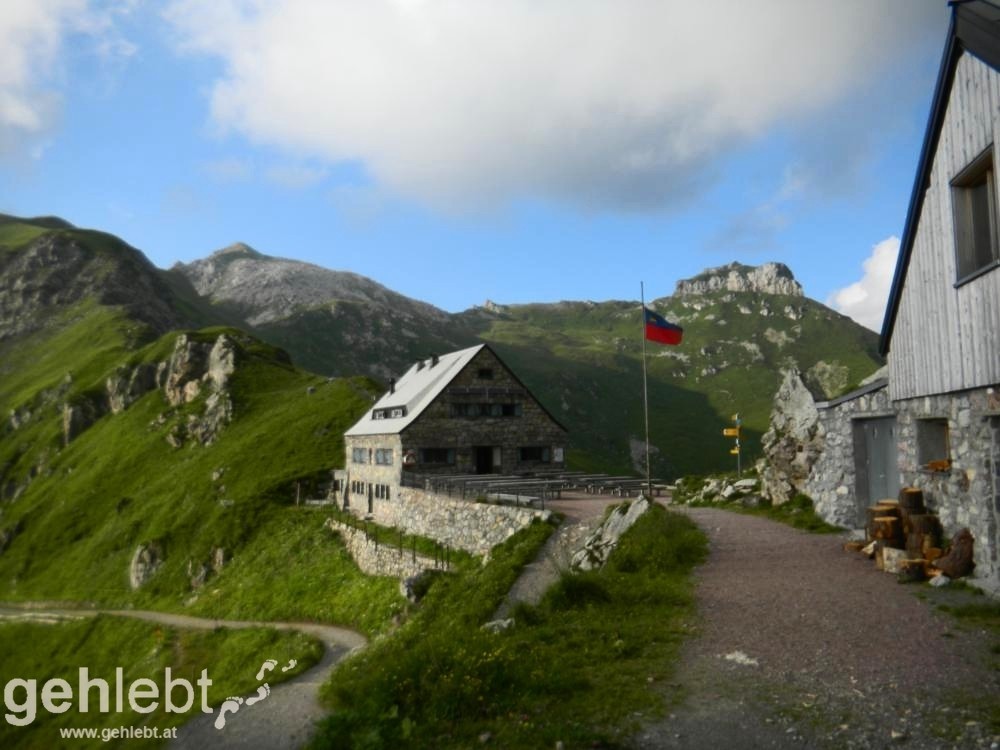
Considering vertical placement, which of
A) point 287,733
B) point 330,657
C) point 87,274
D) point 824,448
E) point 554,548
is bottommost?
point 330,657

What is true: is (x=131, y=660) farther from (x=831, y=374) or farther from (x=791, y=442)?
(x=831, y=374)

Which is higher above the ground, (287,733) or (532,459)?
(532,459)

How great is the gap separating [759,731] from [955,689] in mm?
2754

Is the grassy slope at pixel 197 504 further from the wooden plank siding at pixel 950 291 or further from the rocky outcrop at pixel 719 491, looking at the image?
the wooden plank siding at pixel 950 291

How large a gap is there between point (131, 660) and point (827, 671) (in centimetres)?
4222

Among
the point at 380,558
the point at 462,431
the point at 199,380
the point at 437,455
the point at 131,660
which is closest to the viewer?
the point at 380,558

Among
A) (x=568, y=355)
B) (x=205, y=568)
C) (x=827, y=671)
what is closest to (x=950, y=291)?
(x=827, y=671)

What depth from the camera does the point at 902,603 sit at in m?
12.1

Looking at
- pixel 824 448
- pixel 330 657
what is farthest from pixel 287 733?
pixel 824 448

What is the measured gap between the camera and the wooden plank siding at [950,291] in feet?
41.3

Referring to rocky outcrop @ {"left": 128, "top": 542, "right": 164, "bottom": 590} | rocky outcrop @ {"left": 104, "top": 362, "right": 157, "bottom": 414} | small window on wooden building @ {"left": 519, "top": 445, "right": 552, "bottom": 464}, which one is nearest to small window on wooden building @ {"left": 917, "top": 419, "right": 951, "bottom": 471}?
small window on wooden building @ {"left": 519, "top": 445, "right": 552, "bottom": 464}

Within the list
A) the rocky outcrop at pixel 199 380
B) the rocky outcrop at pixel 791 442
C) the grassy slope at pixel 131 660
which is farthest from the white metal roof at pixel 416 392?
the rocky outcrop at pixel 199 380

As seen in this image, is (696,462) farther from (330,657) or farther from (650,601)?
(650,601)

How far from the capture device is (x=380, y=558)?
127ft
